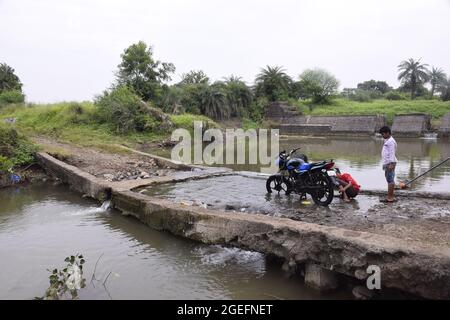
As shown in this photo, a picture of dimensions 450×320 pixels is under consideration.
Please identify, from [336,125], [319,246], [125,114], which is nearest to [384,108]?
[336,125]

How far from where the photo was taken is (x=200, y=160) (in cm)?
1767

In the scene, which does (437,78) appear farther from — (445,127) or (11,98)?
(11,98)

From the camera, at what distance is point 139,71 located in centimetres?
3206

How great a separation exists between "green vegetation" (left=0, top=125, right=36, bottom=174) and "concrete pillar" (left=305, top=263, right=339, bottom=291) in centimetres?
1065

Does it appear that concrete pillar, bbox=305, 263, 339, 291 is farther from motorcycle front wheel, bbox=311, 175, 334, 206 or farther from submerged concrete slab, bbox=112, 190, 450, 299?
motorcycle front wheel, bbox=311, 175, 334, 206

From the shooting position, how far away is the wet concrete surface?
516 centimetres

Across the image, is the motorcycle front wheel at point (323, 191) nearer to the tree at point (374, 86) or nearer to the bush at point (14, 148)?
the bush at point (14, 148)

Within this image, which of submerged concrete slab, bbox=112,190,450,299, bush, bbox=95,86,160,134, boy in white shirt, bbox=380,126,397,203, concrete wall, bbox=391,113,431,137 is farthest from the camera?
concrete wall, bbox=391,113,431,137

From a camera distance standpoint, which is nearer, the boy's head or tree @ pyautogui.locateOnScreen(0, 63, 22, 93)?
the boy's head

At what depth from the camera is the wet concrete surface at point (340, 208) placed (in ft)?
16.9

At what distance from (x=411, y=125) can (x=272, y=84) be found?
17.9 m

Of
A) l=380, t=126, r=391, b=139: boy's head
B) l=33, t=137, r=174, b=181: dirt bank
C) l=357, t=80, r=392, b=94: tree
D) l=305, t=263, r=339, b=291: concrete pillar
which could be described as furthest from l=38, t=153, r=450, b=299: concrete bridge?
l=357, t=80, r=392, b=94: tree

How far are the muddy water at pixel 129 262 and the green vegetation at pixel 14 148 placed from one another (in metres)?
5.07
